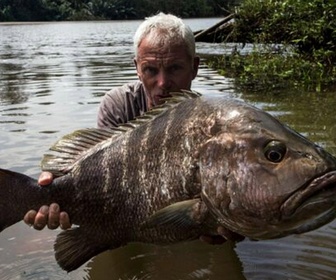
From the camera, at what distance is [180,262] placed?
4227 millimetres

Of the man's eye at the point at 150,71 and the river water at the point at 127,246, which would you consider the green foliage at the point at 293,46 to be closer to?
the river water at the point at 127,246

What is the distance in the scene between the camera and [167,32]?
13.6 ft

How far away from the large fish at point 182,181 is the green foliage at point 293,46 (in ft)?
27.7

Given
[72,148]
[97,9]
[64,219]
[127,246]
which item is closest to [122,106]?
[127,246]

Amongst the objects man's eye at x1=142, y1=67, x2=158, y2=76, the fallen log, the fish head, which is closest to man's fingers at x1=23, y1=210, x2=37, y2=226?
the fish head

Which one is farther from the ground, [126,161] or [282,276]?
[126,161]

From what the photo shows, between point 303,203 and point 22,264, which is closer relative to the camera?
point 303,203

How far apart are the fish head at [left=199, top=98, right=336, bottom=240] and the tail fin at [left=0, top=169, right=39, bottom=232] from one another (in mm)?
1092

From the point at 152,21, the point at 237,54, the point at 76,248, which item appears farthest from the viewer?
the point at 237,54

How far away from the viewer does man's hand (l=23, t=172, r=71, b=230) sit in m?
3.37

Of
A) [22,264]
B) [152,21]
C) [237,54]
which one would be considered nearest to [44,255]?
[22,264]

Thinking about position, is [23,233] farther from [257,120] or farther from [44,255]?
[257,120]

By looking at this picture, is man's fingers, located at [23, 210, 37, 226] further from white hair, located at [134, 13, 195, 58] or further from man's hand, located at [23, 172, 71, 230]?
white hair, located at [134, 13, 195, 58]

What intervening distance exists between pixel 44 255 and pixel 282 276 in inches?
69.5
